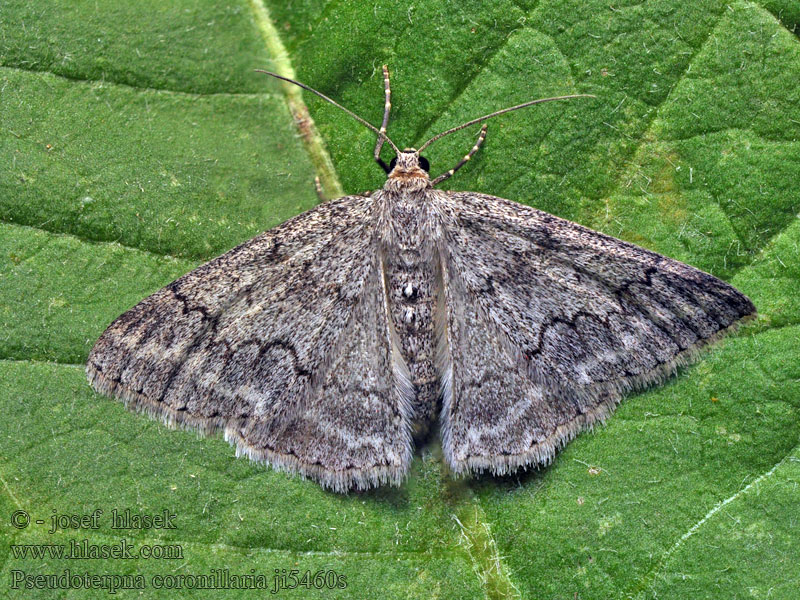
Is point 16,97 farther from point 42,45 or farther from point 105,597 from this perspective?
point 105,597

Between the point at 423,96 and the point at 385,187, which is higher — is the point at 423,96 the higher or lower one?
the higher one

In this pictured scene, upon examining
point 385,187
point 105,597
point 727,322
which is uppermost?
point 727,322

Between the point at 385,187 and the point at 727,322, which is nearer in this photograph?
the point at 727,322

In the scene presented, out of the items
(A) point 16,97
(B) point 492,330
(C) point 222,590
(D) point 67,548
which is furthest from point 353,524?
(A) point 16,97

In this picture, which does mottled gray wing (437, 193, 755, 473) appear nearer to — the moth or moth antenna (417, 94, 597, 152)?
the moth

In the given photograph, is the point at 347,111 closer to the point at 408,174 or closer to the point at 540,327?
Answer: the point at 408,174

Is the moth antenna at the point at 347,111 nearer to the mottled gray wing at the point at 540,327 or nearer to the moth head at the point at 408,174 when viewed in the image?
the moth head at the point at 408,174

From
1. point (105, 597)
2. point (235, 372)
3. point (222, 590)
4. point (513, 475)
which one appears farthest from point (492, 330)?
point (105, 597)
